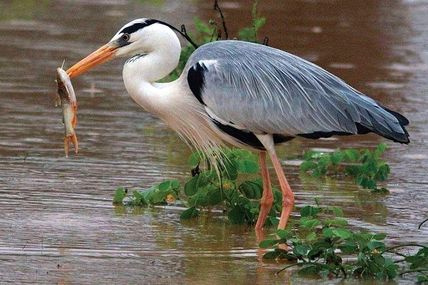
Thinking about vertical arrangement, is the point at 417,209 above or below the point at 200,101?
below

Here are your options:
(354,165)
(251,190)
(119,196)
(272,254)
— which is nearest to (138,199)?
(119,196)

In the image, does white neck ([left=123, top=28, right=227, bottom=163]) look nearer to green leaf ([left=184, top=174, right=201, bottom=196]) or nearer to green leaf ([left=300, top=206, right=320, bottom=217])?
green leaf ([left=184, top=174, right=201, bottom=196])

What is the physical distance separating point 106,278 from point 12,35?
967 centimetres

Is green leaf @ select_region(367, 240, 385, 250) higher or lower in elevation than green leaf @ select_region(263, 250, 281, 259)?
higher

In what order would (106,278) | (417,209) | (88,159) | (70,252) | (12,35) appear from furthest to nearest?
(12,35) < (88,159) < (417,209) < (70,252) < (106,278)

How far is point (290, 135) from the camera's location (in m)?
8.87

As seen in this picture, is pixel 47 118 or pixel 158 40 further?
pixel 47 118

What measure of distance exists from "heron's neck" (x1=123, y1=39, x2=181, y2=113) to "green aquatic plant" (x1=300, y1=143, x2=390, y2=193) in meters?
2.00

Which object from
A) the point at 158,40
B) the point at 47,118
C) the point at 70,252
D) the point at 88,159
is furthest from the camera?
the point at 47,118

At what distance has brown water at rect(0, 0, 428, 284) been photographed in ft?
25.1

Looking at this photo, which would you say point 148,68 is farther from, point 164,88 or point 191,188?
point 191,188

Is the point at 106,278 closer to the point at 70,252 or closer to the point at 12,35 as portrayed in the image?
the point at 70,252

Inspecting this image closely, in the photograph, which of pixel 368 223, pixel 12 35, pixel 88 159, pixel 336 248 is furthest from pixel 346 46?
pixel 336 248

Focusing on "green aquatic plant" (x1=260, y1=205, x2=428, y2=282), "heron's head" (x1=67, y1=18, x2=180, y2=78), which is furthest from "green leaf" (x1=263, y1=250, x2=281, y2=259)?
"heron's head" (x1=67, y1=18, x2=180, y2=78)
